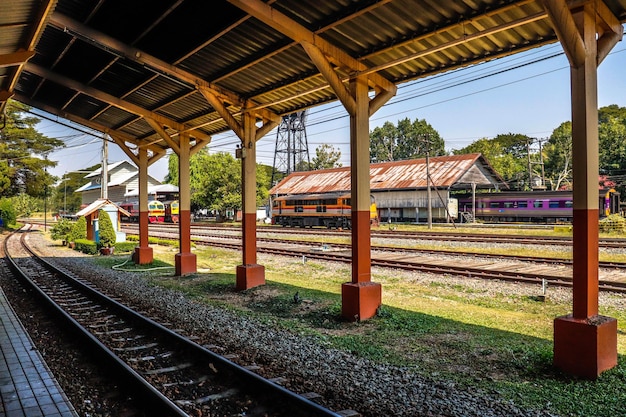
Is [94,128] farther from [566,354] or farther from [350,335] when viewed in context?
[566,354]

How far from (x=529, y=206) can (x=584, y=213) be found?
37.6 m

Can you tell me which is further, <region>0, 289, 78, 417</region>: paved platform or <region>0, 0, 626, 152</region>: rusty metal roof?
<region>0, 0, 626, 152</region>: rusty metal roof

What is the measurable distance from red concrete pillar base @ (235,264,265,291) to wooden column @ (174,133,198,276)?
10.5 ft

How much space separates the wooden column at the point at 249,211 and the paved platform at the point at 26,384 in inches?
195

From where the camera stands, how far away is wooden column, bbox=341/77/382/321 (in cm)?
830

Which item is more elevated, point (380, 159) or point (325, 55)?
point (380, 159)

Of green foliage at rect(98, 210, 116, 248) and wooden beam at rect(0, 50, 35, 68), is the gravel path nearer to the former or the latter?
wooden beam at rect(0, 50, 35, 68)

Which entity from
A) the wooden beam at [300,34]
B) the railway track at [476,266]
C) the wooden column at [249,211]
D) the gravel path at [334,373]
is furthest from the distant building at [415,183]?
the gravel path at [334,373]

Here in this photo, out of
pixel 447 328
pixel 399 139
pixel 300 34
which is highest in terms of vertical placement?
pixel 399 139

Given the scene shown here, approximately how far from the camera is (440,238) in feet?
75.0

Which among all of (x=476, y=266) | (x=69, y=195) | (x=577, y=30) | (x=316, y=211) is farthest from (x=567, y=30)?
(x=69, y=195)

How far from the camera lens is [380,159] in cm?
8775

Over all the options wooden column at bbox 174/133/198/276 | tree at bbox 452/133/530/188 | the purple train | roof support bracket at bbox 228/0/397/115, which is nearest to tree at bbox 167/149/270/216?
the purple train

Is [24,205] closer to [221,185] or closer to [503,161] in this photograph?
[221,185]
